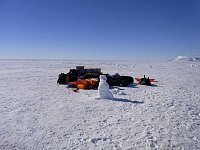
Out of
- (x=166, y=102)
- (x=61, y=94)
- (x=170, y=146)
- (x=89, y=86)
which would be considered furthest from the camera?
(x=89, y=86)

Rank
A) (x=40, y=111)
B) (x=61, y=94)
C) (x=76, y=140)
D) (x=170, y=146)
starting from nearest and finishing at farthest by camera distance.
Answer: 1. (x=170, y=146)
2. (x=76, y=140)
3. (x=40, y=111)
4. (x=61, y=94)

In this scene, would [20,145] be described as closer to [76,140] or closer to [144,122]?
[76,140]

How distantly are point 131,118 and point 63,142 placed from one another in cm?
274

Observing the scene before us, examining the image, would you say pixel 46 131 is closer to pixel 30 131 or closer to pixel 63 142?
pixel 30 131

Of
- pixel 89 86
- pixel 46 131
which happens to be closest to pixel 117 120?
pixel 46 131

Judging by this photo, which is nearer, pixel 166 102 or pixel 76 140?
pixel 76 140

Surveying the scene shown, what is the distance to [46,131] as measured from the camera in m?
6.58

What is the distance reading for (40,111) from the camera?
872 cm

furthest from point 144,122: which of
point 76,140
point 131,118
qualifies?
point 76,140

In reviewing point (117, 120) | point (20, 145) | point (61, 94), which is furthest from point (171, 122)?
point (61, 94)

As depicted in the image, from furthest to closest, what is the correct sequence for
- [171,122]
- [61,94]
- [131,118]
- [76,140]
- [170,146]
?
[61,94]
[131,118]
[171,122]
[76,140]
[170,146]

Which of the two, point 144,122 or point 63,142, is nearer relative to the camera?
point 63,142

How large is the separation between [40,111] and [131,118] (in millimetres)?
3248

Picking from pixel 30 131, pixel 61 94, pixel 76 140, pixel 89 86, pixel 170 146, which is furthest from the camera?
pixel 89 86
